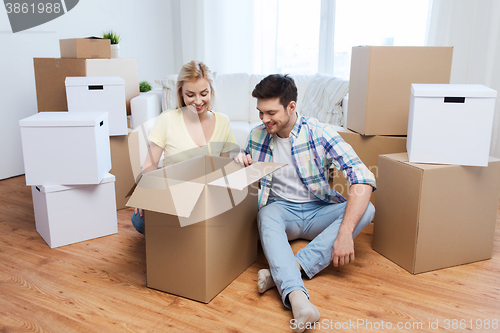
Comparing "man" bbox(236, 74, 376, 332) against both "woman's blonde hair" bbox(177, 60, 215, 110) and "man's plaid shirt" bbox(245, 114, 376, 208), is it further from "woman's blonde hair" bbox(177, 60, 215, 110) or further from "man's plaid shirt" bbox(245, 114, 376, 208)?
"woman's blonde hair" bbox(177, 60, 215, 110)

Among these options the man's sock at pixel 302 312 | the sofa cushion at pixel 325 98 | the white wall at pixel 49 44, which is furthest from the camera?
the white wall at pixel 49 44

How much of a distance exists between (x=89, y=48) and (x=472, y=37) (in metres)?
2.54

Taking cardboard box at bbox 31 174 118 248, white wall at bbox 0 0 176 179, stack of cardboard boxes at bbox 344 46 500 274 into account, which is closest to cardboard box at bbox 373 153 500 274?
stack of cardboard boxes at bbox 344 46 500 274

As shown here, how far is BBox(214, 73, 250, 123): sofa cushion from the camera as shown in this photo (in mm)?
3152

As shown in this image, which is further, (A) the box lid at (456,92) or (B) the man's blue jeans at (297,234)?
(A) the box lid at (456,92)

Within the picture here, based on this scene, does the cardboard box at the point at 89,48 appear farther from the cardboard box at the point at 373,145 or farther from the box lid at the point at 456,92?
the box lid at the point at 456,92

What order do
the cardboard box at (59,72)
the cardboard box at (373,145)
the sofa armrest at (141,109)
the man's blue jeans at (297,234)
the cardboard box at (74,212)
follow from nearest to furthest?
the man's blue jeans at (297,234) < the cardboard box at (74,212) < the cardboard box at (373,145) < the cardboard box at (59,72) < the sofa armrest at (141,109)

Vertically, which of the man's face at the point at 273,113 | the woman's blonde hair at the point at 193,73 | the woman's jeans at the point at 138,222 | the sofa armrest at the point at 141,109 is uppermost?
the woman's blonde hair at the point at 193,73

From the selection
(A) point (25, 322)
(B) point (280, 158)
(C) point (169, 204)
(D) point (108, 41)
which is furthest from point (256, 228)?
(D) point (108, 41)

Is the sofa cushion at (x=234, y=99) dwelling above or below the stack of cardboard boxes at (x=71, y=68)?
below

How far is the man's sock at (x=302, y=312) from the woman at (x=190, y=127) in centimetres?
76

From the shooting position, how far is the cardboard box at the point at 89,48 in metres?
2.53

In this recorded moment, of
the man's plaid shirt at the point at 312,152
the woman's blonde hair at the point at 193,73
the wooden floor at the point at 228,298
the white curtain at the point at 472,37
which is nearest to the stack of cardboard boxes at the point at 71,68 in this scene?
the woman's blonde hair at the point at 193,73

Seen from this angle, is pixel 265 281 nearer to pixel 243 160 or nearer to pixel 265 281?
pixel 265 281
